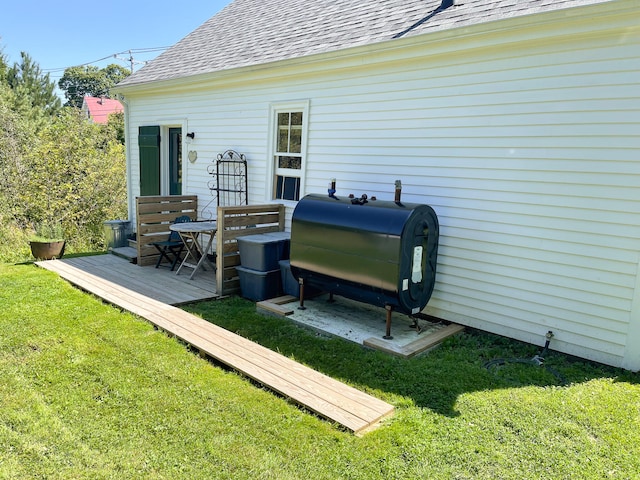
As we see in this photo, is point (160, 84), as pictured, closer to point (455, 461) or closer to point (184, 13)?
point (455, 461)

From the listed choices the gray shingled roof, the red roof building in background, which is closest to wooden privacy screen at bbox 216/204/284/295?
the gray shingled roof

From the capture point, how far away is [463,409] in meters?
3.05

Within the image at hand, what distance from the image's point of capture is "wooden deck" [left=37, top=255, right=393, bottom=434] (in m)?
2.98

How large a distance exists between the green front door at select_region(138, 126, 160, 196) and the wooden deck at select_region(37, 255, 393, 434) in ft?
8.37

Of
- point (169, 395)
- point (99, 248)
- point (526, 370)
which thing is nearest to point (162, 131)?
point (99, 248)

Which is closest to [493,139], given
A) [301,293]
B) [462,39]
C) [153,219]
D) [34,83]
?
[462,39]

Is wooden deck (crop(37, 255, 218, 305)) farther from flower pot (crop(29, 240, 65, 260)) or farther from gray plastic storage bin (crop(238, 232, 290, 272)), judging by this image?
gray plastic storage bin (crop(238, 232, 290, 272))

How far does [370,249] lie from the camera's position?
421 centimetres

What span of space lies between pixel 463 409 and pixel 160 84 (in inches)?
292

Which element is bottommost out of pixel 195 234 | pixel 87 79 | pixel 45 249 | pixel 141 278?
pixel 141 278

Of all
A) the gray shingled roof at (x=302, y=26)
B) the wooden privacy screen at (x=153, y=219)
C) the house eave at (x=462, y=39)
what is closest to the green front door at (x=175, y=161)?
the gray shingled roof at (x=302, y=26)

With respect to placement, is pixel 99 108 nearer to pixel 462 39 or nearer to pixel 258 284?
pixel 258 284

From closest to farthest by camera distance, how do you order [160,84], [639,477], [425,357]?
[639,477] < [425,357] < [160,84]

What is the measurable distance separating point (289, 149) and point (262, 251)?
1.76 metres
